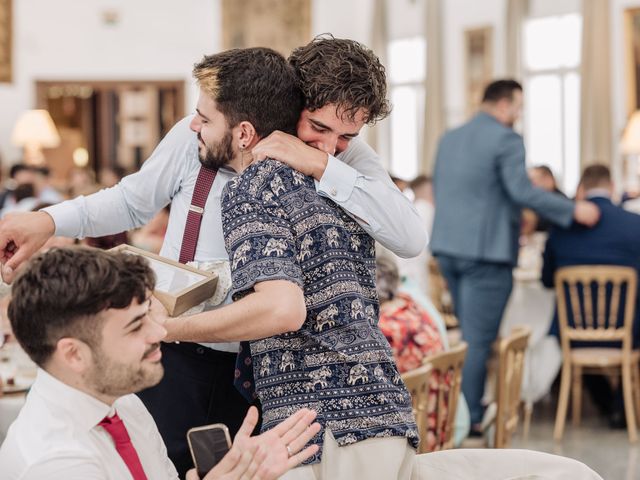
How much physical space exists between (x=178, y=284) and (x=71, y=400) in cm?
Answer: 42

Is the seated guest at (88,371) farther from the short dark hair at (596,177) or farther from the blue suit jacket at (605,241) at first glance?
the short dark hair at (596,177)

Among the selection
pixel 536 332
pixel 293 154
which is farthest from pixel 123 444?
pixel 536 332

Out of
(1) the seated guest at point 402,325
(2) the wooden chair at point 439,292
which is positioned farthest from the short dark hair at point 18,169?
(1) the seated guest at point 402,325

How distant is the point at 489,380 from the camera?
7.20 metres

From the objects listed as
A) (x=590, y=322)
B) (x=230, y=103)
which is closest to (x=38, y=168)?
(x=590, y=322)

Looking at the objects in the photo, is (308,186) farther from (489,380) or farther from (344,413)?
(489,380)

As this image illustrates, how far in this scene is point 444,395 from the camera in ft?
10.9

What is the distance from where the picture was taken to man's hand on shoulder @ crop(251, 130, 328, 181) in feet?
6.40

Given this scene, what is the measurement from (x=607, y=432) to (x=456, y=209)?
5.30ft

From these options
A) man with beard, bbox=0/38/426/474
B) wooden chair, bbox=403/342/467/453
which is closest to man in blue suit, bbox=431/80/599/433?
wooden chair, bbox=403/342/467/453

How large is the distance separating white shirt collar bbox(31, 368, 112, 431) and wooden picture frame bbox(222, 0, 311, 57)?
12.5 m

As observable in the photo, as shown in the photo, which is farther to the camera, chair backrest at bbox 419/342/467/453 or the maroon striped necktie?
chair backrest at bbox 419/342/467/453

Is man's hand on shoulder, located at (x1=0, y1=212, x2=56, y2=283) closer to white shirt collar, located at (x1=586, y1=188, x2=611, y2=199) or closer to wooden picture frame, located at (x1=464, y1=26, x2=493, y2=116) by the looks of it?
white shirt collar, located at (x1=586, y1=188, x2=611, y2=199)

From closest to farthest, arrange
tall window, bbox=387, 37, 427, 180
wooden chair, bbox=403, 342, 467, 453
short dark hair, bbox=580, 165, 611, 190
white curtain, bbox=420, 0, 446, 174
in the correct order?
wooden chair, bbox=403, 342, 467, 453 < short dark hair, bbox=580, 165, 611, 190 < white curtain, bbox=420, 0, 446, 174 < tall window, bbox=387, 37, 427, 180
